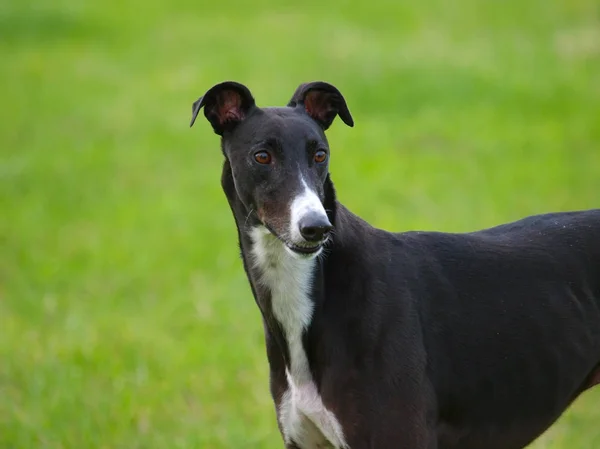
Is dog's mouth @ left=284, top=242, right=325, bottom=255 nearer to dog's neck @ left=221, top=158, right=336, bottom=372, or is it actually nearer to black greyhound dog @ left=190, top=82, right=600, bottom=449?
black greyhound dog @ left=190, top=82, right=600, bottom=449

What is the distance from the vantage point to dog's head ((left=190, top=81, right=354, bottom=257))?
4.59 m

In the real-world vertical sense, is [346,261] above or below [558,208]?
below

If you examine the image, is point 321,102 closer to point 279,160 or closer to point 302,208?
point 279,160

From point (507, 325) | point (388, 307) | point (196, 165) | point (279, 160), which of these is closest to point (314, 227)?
point (279, 160)

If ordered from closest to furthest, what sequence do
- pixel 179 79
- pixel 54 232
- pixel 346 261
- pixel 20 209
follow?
pixel 346 261 → pixel 54 232 → pixel 20 209 → pixel 179 79

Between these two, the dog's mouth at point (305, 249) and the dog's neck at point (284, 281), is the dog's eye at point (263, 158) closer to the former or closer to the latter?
the dog's neck at point (284, 281)

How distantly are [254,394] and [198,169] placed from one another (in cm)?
773

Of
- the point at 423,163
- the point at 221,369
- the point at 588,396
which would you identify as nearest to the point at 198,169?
the point at 423,163

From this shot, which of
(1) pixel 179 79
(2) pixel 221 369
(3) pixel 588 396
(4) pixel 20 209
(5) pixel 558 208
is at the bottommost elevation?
(3) pixel 588 396

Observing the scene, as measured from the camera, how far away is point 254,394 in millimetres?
8000

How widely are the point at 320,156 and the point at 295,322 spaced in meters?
0.77

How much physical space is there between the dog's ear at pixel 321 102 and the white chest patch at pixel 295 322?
2.36ft

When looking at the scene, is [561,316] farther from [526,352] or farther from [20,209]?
[20,209]

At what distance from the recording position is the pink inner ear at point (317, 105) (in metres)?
5.28
